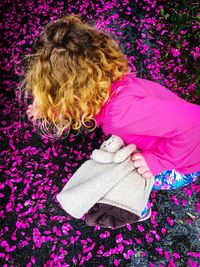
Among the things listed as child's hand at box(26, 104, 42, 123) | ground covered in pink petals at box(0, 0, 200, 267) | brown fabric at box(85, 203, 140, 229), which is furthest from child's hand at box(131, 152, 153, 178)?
ground covered in pink petals at box(0, 0, 200, 267)

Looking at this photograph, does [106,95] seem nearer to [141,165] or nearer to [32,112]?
[141,165]

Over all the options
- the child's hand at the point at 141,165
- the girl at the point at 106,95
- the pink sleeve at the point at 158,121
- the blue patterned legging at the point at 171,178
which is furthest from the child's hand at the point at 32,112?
the blue patterned legging at the point at 171,178

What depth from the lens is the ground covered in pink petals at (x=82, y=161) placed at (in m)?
2.61

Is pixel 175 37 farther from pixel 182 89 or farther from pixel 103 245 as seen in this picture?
pixel 103 245

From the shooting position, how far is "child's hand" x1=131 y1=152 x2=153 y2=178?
198 centimetres

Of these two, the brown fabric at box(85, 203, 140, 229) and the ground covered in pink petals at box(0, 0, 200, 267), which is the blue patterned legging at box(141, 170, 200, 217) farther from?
the ground covered in pink petals at box(0, 0, 200, 267)

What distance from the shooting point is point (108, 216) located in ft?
6.72

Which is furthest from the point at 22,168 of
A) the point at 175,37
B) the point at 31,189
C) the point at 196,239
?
the point at 175,37

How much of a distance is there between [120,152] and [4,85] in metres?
2.25

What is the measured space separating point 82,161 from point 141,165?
1206 millimetres

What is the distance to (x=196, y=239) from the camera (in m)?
2.63

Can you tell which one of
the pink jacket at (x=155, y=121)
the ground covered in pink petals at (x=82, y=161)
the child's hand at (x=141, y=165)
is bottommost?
the ground covered in pink petals at (x=82, y=161)

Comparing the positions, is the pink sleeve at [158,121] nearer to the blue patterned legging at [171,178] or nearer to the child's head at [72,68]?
the child's head at [72,68]

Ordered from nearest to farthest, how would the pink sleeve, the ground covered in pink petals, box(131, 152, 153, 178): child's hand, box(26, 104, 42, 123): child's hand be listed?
1. the pink sleeve
2. box(131, 152, 153, 178): child's hand
3. box(26, 104, 42, 123): child's hand
4. the ground covered in pink petals
